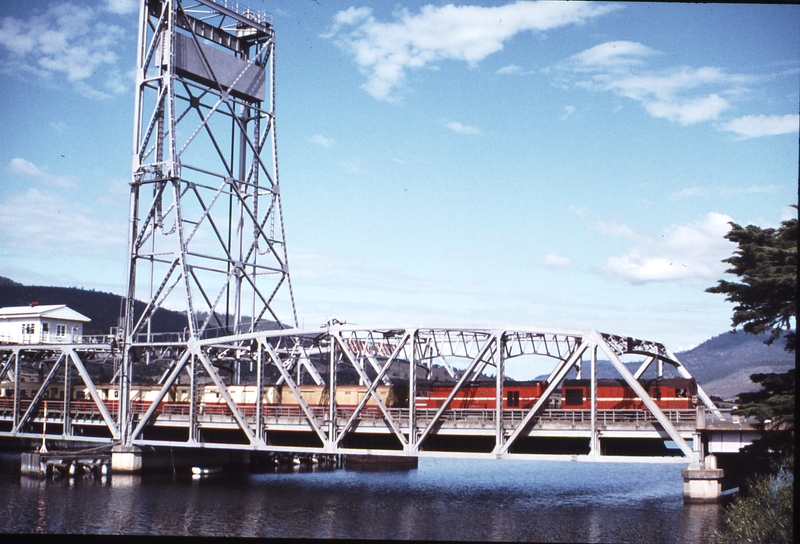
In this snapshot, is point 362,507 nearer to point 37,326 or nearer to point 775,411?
A: point 775,411

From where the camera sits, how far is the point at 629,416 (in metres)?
49.6

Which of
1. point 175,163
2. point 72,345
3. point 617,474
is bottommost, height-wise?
point 617,474

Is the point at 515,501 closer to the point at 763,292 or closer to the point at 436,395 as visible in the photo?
the point at 436,395

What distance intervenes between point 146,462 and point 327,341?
692 inches

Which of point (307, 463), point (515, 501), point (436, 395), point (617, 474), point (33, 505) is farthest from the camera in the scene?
point (307, 463)

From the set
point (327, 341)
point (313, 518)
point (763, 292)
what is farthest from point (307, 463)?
point (763, 292)

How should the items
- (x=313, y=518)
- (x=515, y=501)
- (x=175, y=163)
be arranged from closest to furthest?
(x=313, y=518), (x=515, y=501), (x=175, y=163)

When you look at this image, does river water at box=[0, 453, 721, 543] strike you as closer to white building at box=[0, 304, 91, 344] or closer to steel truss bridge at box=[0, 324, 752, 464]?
steel truss bridge at box=[0, 324, 752, 464]

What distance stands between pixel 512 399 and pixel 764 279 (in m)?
21.2

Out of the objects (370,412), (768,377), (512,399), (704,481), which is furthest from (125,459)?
(768,377)

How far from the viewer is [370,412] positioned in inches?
2202

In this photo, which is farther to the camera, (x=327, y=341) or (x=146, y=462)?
(x=146, y=462)

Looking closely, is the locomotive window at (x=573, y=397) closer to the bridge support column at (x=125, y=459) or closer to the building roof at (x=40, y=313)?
the bridge support column at (x=125, y=459)

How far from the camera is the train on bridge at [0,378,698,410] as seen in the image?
50844 mm
